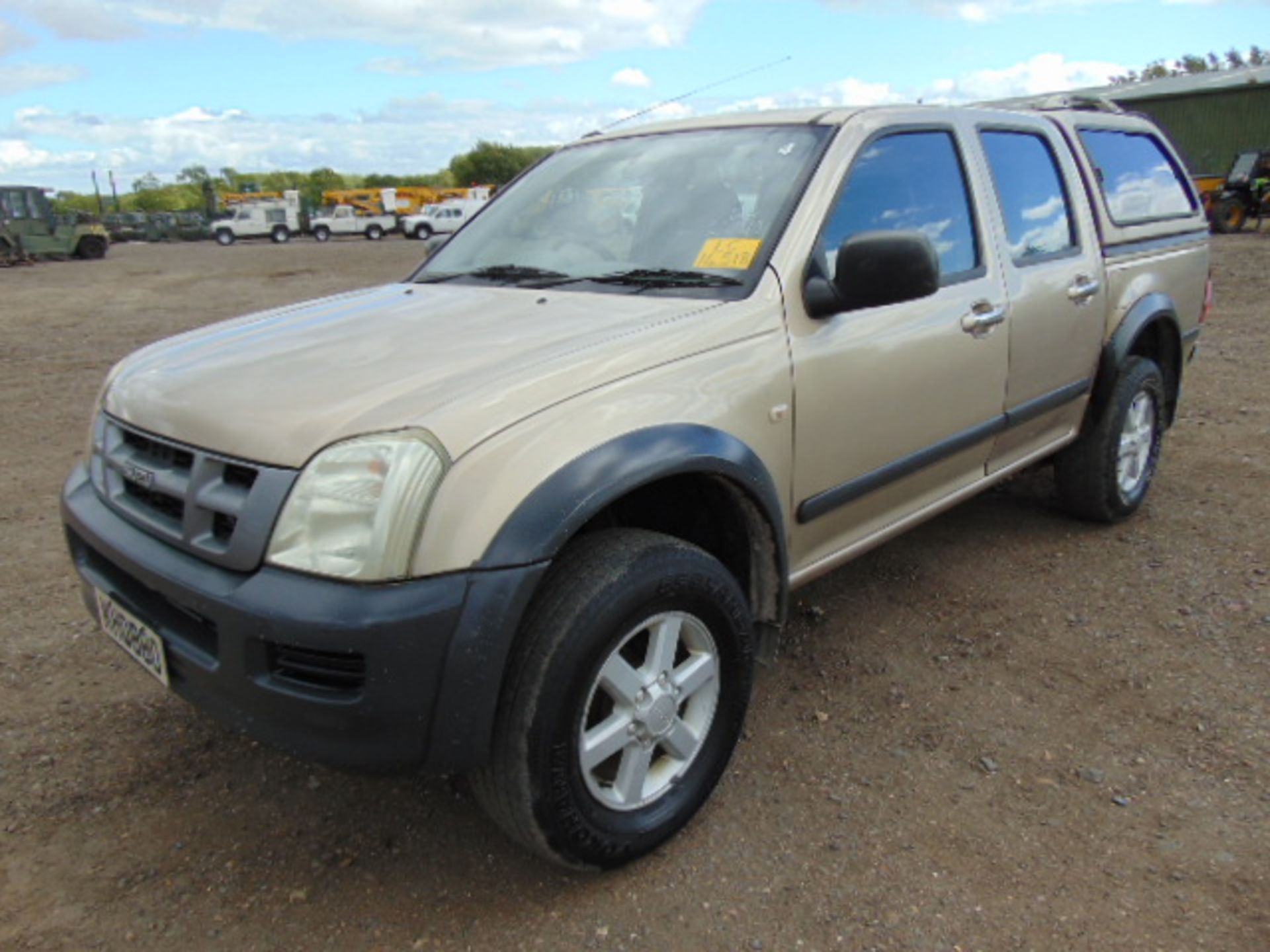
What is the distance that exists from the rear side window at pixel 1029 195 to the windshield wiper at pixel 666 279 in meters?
1.38

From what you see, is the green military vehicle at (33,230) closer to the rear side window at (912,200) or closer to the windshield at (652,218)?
the windshield at (652,218)

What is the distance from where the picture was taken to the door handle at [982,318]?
3.00 m

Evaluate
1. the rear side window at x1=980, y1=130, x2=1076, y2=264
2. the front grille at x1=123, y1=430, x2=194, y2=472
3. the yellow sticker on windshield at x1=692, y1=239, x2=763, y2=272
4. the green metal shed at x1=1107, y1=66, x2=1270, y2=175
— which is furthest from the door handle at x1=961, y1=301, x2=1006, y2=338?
the green metal shed at x1=1107, y1=66, x2=1270, y2=175

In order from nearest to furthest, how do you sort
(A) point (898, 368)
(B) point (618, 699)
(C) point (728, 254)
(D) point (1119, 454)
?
1. (B) point (618, 699)
2. (C) point (728, 254)
3. (A) point (898, 368)
4. (D) point (1119, 454)

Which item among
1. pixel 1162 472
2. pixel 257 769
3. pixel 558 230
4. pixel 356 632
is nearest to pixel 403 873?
pixel 257 769

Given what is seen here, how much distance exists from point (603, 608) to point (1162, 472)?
164 inches

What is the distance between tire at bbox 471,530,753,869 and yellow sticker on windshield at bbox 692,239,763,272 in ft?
2.69

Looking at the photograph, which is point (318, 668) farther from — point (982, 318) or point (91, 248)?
point (91, 248)

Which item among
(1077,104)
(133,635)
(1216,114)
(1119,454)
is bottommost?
(1119,454)

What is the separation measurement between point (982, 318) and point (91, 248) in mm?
33433

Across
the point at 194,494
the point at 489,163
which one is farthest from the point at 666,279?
the point at 489,163

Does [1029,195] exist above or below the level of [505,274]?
above

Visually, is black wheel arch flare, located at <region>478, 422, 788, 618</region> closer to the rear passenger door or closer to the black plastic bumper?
the black plastic bumper

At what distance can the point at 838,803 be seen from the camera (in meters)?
2.40
